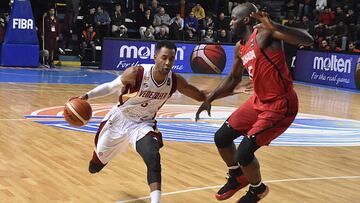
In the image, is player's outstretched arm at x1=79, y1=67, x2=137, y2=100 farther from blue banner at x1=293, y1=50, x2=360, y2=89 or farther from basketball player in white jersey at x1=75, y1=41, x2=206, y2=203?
blue banner at x1=293, y1=50, x2=360, y2=89

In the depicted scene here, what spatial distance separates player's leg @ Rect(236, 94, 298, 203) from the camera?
5223 millimetres

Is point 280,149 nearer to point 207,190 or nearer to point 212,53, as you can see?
point 207,190

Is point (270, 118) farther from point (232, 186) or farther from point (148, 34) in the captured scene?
point (148, 34)

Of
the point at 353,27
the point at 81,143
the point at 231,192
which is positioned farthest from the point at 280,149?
the point at 353,27

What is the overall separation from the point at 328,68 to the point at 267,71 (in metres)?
15.3

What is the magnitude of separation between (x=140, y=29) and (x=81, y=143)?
1381 centimetres

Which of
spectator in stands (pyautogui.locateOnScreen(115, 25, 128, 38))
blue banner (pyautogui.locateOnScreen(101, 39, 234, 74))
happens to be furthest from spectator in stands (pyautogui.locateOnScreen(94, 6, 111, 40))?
blue banner (pyautogui.locateOnScreen(101, 39, 234, 74))

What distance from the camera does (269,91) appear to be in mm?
5375

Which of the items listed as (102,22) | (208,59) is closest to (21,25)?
(102,22)

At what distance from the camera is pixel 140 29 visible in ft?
72.0

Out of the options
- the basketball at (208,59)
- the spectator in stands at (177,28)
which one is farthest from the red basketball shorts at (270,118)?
the spectator in stands at (177,28)

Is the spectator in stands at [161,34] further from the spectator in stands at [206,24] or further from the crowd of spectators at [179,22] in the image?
the spectator in stands at [206,24]

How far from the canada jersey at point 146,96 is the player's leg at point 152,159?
25cm

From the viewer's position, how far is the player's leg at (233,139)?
5559mm
